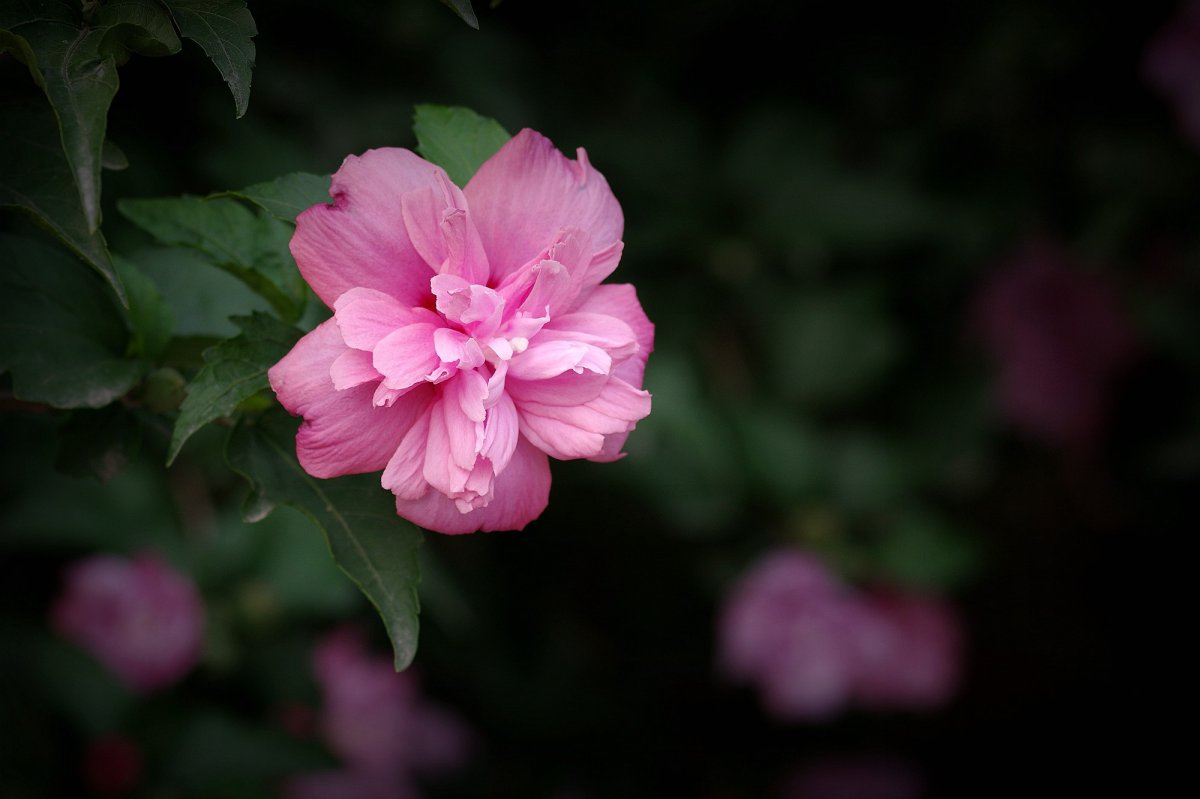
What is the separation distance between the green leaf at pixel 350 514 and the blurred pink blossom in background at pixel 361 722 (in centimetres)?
81

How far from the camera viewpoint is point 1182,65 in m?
1.27

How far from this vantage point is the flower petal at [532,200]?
509mm

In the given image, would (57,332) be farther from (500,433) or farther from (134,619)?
(134,619)

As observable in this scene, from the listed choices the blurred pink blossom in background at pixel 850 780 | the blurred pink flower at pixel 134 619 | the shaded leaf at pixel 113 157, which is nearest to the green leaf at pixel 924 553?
the blurred pink blossom in background at pixel 850 780

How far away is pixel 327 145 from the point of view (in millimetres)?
1151

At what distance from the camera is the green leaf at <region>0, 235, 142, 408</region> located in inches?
21.6

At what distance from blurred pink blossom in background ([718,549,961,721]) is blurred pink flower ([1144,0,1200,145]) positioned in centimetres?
69

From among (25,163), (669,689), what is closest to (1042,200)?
(669,689)

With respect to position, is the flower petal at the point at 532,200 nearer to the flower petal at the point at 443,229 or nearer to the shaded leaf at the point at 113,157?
the flower petal at the point at 443,229

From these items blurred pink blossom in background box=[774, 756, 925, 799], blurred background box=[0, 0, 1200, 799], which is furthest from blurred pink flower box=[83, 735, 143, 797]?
blurred pink blossom in background box=[774, 756, 925, 799]

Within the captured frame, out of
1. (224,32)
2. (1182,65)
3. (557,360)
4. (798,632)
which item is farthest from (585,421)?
(1182,65)

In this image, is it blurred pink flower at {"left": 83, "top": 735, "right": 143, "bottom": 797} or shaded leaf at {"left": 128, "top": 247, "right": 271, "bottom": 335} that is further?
blurred pink flower at {"left": 83, "top": 735, "right": 143, "bottom": 797}

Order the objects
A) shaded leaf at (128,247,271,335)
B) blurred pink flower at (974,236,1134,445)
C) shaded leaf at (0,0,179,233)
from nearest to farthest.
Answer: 1. shaded leaf at (0,0,179,233)
2. shaded leaf at (128,247,271,335)
3. blurred pink flower at (974,236,1134,445)

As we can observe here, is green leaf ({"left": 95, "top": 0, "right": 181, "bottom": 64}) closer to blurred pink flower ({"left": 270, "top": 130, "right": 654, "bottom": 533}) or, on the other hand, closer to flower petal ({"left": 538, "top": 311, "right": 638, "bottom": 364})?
blurred pink flower ({"left": 270, "top": 130, "right": 654, "bottom": 533})
